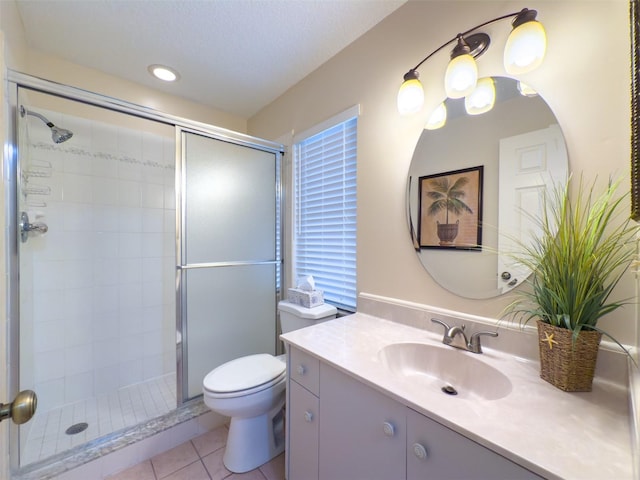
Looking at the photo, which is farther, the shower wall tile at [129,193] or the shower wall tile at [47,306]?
the shower wall tile at [129,193]

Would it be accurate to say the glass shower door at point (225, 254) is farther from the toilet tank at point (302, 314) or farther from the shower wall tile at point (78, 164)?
the shower wall tile at point (78, 164)

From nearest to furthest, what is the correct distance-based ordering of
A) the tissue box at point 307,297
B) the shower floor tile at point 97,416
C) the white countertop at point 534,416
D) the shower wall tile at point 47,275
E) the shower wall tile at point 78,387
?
1. the white countertop at point 534,416
2. the shower floor tile at point 97,416
3. the tissue box at point 307,297
4. the shower wall tile at point 47,275
5. the shower wall tile at point 78,387

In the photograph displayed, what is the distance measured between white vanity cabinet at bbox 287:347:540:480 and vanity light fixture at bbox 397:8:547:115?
47.5 inches

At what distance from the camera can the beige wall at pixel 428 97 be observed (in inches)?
32.1

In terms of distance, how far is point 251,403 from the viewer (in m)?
1.35

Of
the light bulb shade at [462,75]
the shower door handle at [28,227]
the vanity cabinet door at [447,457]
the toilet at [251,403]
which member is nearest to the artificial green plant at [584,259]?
the vanity cabinet door at [447,457]

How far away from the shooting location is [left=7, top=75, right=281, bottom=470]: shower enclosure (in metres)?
1.68

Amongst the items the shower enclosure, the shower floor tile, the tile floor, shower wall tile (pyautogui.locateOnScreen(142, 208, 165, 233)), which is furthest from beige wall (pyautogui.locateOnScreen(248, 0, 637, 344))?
the shower floor tile

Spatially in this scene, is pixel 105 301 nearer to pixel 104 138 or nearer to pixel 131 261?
pixel 131 261

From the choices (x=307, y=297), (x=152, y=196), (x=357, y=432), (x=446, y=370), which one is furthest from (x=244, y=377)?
(x=152, y=196)

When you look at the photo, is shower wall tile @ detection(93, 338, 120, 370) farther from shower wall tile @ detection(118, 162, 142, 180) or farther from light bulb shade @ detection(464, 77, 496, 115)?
light bulb shade @ detection(464, 77, 496, 115)

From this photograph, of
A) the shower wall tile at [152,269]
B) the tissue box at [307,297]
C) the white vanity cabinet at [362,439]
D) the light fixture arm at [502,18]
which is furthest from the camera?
the shower wall tile at [152,269]

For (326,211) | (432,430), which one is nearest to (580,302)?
(432,430)

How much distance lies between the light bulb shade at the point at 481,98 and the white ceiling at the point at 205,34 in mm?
676
